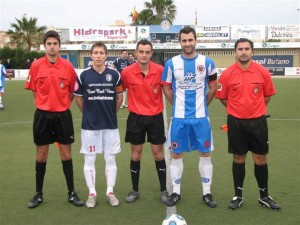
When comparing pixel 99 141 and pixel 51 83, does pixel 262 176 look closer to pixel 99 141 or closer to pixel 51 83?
pixel 99 141

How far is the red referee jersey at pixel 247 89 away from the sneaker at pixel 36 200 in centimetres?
249

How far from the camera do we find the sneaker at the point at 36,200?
4680 mm

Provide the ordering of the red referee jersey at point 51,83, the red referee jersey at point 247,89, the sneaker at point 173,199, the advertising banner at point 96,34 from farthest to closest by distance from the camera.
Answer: the advertising banner at point 96,34
the sneaker at point 173,199
the red referee jersey at point 51,83
the red referee jersey at point 247,89

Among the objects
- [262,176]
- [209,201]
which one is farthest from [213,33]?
[209,201]

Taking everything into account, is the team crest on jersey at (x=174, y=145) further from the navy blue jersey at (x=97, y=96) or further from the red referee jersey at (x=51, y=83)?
the red referee jersey at (x=51, y=83)

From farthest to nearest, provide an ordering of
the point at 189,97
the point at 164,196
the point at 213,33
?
the point at 213,33, the point at 164,196, the point at 189,97

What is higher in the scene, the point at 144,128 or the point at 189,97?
the point at 189,97

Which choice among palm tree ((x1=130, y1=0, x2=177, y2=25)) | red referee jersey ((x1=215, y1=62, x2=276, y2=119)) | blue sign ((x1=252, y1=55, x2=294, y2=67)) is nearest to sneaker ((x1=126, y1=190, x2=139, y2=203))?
red referee jersey ((x1=215, y1=62, x2=276, y2=119))

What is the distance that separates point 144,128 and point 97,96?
707 millimetres

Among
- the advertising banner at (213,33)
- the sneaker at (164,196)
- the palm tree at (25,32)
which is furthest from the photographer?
the palm tree at (25,32)

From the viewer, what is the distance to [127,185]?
550 centimetres

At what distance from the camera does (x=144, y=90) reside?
484 cm

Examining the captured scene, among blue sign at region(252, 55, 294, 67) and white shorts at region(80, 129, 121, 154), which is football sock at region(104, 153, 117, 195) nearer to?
white shorts at region(80, 129, 121, 154)

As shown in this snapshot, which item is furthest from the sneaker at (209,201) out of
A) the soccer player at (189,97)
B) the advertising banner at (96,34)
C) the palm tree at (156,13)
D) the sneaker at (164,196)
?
the palm tree at (156,13)
